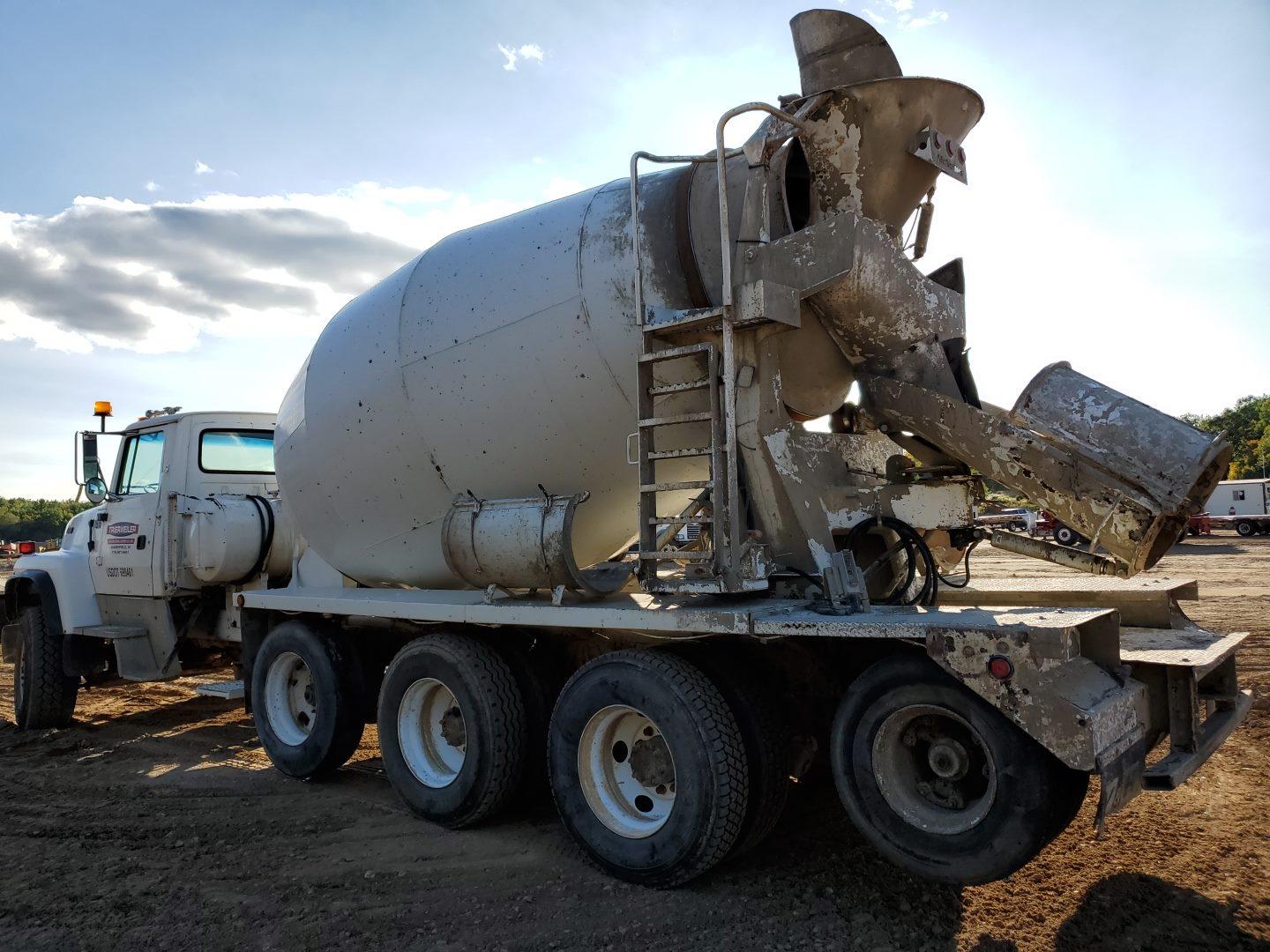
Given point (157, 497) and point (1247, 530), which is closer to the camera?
point (157, 497)

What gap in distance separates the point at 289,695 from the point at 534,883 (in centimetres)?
312

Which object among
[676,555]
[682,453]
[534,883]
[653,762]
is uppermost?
[682,453]

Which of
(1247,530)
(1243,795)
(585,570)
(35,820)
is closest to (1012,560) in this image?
(1243,795)

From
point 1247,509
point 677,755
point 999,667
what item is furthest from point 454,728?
point 1247,509

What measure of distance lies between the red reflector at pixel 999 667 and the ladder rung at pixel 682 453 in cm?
169

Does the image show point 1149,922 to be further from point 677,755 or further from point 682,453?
point 682,453

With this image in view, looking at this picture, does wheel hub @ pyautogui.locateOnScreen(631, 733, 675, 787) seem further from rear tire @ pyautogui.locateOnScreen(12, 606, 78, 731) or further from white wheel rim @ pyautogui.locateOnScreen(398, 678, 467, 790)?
rear tire @ pyautogui.locateOnScreen(12, 606, 78, 731)

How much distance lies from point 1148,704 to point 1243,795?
6.91 feet

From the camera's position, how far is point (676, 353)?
455cm

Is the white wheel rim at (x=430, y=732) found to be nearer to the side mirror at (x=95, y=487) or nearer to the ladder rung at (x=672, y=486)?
the ladder rung at (x=672, y=486)

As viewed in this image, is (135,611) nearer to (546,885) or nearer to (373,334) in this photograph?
(373,334)

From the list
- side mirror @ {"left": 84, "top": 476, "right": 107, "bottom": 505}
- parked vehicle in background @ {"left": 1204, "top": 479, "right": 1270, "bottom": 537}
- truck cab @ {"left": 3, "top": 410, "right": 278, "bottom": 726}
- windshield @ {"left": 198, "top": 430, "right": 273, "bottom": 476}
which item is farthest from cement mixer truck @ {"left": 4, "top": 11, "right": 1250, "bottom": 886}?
parked vehicle in background @ {"left": 1204, "top": 479, "right": 1270, "bottom": 537}

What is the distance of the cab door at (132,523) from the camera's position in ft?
25.7

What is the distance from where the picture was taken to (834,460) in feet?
15.6
